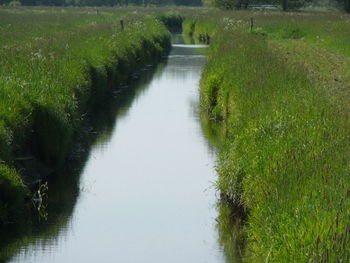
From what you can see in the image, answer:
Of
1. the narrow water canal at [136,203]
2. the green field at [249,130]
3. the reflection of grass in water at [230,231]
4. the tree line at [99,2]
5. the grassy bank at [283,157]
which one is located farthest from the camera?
the tree line at [99,2]

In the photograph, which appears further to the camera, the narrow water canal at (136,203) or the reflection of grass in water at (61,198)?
the reflection of grass in water at (61,198)

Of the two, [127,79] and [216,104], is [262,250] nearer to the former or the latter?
[216,104]

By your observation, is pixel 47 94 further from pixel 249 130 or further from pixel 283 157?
pixel 283 157

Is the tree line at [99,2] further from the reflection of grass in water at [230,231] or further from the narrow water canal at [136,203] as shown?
the reflection of grass in water at [230,231]

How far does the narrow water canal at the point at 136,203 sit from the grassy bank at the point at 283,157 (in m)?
0.82

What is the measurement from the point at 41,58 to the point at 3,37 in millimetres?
A: 12537

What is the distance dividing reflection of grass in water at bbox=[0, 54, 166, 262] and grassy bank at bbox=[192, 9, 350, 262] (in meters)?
2.50

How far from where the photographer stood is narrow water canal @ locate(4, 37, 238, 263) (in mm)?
Answer: 11211

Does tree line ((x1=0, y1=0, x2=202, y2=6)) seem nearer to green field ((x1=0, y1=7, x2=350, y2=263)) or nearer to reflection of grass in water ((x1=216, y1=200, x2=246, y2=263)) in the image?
green field ((x1=0, y1=7, x2=350, y2=263))

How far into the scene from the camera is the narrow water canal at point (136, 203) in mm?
11211

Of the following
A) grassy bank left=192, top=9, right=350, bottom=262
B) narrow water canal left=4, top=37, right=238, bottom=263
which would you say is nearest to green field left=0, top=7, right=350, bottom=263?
grassy bank left=192, top=9, right=350, bottom=262

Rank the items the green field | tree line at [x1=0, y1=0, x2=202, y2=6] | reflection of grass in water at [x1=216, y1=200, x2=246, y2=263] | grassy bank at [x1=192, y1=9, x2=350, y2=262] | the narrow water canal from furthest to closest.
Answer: tree line at [x1=0, y1=0, x2=202, y2=6], the narrow water canal, reflection of grass in water at [x1=216, y1=200, x2=246, y2=263], the green field, grassy bank at [x1=192, y1=9, x2=350, y2=262]

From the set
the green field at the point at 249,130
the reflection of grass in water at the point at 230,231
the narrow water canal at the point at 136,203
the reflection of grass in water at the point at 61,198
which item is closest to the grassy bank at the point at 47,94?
the green field at the point at 249,130

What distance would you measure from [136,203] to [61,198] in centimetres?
125
